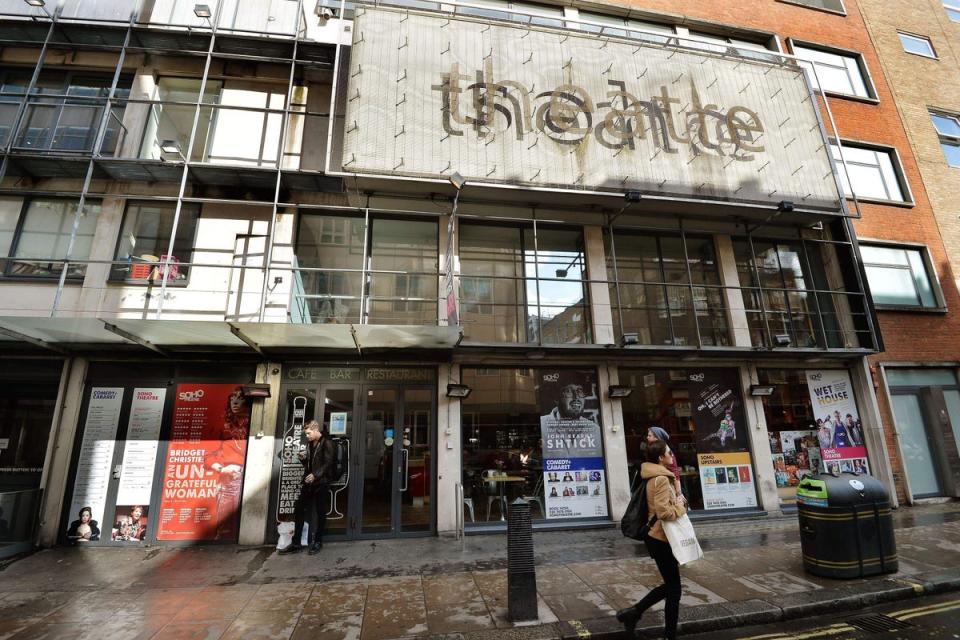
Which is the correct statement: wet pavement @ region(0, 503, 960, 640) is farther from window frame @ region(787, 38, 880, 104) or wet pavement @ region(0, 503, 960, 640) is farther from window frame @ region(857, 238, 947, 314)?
window frame @ region(787, 38, 880, 104)

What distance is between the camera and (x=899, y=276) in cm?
1152

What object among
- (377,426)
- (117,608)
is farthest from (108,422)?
(377,426)

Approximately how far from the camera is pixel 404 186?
348 inches

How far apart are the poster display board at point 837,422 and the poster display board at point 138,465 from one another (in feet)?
48.0

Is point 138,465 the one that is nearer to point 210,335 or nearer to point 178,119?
point 210,335

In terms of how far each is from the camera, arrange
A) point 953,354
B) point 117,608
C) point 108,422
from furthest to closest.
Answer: point 953,354
point 108,422
point 117,608

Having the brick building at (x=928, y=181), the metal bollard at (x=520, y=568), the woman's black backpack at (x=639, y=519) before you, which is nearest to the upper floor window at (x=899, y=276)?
the brick building at (x=928, y=181)

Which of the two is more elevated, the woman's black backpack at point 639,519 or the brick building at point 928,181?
the brick building at point 928,181

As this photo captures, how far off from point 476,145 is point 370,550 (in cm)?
824

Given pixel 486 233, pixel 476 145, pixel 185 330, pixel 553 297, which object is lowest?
pixel 185 330

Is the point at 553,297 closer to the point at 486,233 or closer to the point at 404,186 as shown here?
the point at 486,233

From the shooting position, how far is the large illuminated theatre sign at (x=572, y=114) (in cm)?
886

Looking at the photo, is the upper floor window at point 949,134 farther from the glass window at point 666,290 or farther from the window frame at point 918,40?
the glass window at point 666,290

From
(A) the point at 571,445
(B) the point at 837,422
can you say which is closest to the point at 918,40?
(B) the point at 837,422
